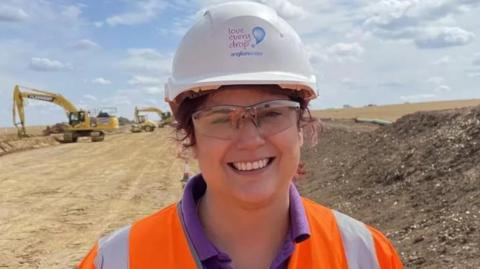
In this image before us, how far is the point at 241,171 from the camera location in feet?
6.22

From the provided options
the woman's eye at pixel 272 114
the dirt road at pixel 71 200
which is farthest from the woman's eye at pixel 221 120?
the dirt road at pixel 71 200

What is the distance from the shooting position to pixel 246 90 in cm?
194

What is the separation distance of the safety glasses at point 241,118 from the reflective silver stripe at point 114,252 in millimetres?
387

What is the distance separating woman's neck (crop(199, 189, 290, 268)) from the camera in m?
1.96

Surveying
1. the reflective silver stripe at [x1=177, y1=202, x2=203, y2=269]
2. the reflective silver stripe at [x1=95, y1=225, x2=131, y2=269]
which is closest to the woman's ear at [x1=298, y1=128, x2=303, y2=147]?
the reflective silver stripe at [x1=177, y1=202, x2=203, y2=269]

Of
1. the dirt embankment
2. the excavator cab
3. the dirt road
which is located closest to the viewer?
the dirt embankment

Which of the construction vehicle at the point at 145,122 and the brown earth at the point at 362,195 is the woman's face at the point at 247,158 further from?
the construction vehicle at the point at 145,122

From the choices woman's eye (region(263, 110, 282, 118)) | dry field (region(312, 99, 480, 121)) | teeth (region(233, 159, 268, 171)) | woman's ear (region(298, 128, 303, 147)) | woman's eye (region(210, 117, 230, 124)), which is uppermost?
woman's eye (region(263, 110, 282, 118))

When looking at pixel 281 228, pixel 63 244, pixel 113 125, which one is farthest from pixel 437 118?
pixel 113 125

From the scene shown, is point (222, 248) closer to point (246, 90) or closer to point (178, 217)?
point (178, 217)

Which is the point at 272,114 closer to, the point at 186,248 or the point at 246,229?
the point at 246,229

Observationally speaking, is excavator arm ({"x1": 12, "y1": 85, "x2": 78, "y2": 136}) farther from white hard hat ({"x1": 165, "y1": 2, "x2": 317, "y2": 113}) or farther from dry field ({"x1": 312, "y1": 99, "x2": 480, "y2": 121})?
white hard hat ({"x1": 165, "y1": 2, "x2": 317, "y2": 113})

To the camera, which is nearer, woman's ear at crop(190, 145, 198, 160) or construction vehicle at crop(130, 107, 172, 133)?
woman's ear at crop(190, 145, 198, 160)

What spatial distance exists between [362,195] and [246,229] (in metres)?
9.34
